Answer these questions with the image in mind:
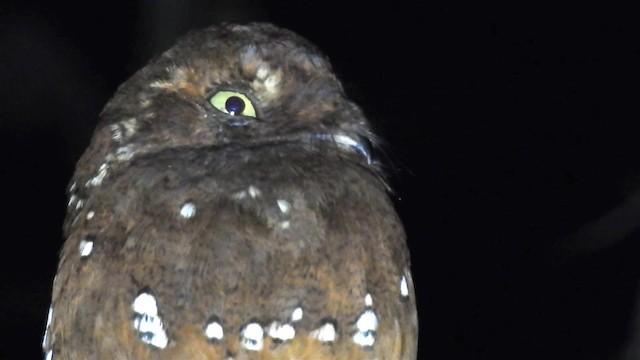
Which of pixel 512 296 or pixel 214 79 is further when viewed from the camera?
pixel 512 296

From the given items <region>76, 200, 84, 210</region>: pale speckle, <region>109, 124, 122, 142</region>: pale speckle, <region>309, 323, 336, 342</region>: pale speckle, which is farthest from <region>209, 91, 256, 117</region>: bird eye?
<region>309, 323, 336, 342</region>: pale speckle

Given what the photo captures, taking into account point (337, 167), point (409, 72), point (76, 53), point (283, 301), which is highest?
point (337, 167)

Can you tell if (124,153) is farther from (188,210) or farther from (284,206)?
(284,206)

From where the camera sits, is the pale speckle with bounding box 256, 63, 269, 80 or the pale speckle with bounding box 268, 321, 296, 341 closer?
the pale speckle with bounding box 268, 321, 296, 341

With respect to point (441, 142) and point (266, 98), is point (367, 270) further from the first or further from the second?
point (441, 142)

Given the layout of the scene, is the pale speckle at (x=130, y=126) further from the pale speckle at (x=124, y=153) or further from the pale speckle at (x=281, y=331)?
the pale speckle at (x=281, y=331)

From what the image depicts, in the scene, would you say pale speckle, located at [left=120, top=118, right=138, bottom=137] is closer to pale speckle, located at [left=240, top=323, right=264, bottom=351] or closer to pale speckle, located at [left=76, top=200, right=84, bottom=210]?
pale speckle, located at [left=76, top=200, right=84, bottom=210]

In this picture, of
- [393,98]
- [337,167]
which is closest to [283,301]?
[337,167]
